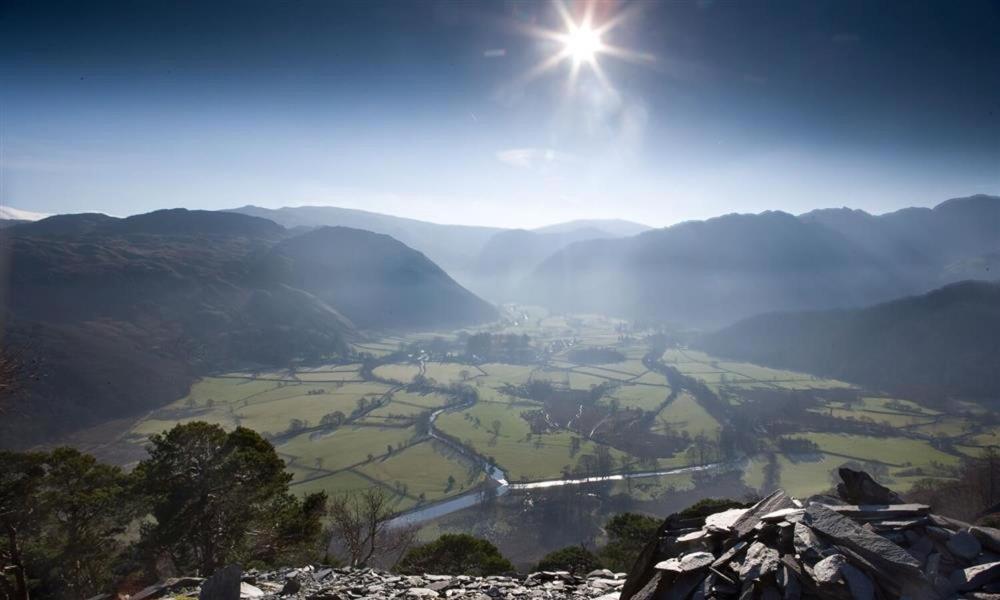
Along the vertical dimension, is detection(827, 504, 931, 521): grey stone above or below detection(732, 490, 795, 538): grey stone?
above

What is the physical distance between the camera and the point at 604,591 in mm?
12688

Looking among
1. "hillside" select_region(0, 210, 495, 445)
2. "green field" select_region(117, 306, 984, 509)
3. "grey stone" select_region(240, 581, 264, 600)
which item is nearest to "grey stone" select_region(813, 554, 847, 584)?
"grey stone" select_region(240, 581, 264, 600)

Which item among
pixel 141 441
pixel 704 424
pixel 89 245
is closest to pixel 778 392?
pixel 704 424

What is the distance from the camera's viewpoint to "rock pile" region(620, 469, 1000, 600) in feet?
23.3

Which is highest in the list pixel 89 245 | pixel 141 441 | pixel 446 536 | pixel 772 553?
pixel 89 245

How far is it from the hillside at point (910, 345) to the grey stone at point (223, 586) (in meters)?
137

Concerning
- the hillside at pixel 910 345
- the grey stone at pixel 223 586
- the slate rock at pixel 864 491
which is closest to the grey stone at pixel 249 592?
the grey stone at pixel 223 586

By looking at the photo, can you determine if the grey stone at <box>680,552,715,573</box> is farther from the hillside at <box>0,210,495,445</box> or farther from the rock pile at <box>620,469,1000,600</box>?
the hillside at <box>0,210,495,445</box>

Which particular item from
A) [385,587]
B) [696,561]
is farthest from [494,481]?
[696,561]

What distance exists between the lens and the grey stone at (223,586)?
1047cm

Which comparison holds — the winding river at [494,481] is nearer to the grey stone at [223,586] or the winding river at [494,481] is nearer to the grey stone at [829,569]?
the grey stone at [223,586]

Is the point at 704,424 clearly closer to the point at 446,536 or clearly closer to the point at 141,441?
the point at 446,536

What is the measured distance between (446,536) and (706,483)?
47.0 meters

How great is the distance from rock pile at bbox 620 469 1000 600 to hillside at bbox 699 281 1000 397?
129 metres
